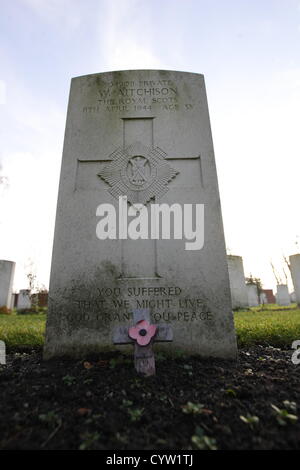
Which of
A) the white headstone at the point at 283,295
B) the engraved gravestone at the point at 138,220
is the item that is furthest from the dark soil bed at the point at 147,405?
the white headstone at the point at 283,295

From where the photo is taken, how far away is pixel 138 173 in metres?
3.16

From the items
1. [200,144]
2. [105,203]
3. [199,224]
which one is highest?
[200,144]

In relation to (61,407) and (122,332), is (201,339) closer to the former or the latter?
(122,332)

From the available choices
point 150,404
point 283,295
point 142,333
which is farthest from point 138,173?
point 283,295

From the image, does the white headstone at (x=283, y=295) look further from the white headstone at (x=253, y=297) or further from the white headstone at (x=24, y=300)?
the white headstone at (x=24, y=300)

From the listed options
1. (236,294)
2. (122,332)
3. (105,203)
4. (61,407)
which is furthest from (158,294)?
(236,294)

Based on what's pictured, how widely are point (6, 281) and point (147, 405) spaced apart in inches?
424

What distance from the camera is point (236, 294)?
409 inches

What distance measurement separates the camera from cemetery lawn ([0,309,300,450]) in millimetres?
1341

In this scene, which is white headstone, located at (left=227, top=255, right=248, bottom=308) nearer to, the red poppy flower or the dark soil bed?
the dark soil bed

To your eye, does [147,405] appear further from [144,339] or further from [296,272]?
[296,272]

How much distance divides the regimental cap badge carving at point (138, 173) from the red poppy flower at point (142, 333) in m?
1.45

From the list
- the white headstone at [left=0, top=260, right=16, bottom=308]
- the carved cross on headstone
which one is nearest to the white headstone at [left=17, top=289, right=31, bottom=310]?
the white headstone at [left=0, top=260, right=16, bottom=308]

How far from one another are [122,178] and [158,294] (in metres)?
1.35
